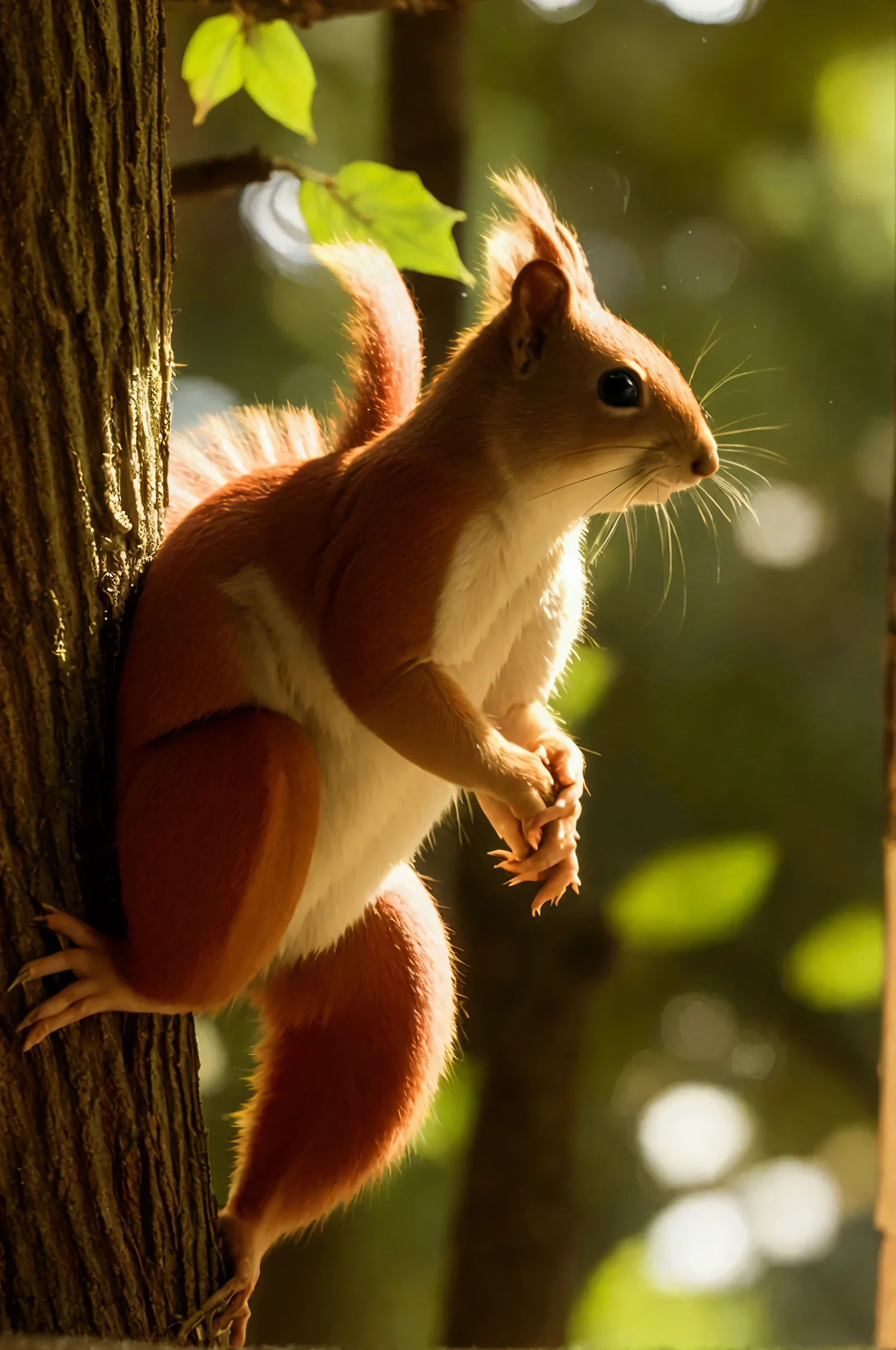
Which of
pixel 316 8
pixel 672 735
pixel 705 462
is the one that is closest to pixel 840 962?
pixel 672 735

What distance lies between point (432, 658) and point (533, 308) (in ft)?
0.73

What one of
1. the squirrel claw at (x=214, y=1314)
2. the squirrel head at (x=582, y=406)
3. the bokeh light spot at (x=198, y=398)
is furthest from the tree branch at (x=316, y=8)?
the squirrel claw at (x=214, y=1314)

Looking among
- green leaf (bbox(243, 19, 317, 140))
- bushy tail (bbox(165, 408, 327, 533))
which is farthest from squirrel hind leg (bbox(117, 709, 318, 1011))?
green leaf (bbox(243, 19, 317, 140))

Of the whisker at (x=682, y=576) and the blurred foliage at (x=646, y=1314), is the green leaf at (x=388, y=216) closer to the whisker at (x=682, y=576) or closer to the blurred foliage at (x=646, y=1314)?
the whisker at (x=682, y=576)

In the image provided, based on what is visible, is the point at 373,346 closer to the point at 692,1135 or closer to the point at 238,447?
the point at 238,447

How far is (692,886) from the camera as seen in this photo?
1.52 metres

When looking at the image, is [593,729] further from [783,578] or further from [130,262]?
[130,262]

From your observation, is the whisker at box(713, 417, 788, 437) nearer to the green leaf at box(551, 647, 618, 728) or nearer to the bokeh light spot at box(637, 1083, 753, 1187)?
the green leaf at box(551, 647, 618, 728)

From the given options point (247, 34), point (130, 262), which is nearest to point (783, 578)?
point (247, 34)

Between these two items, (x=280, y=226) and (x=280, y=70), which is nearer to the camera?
(x=280, y=70)

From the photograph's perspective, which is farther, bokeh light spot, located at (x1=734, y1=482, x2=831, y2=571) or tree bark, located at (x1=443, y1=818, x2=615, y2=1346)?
tree bark, located at (x1=443, y1=818, x2=615, y2=1346)

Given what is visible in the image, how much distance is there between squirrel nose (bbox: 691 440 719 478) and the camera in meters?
0.72

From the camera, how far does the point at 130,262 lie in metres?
0.72

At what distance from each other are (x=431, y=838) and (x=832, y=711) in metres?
0.58
